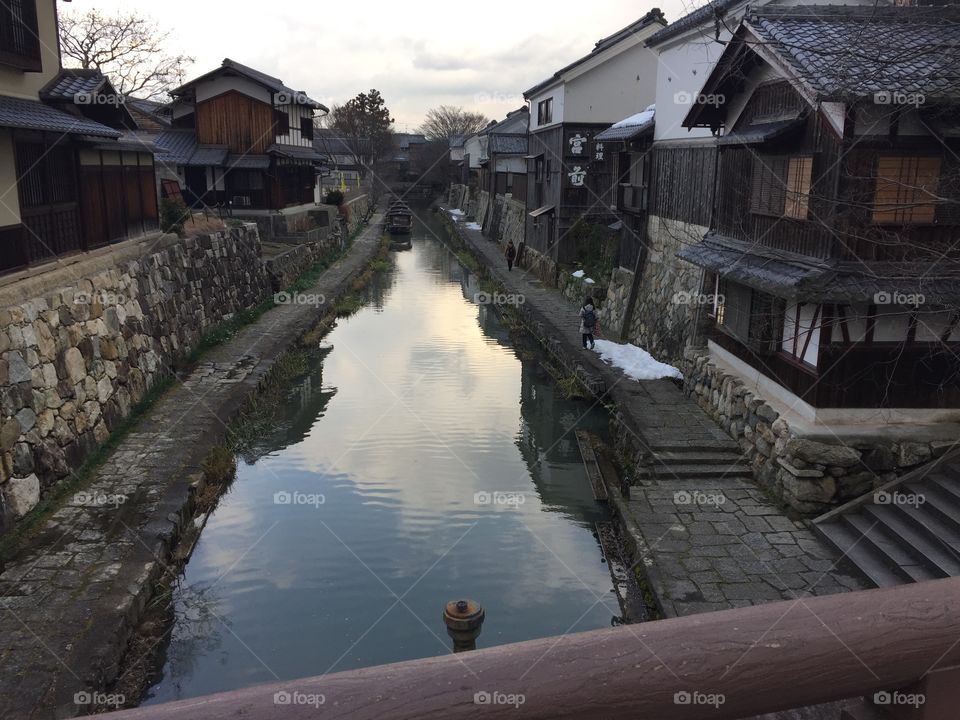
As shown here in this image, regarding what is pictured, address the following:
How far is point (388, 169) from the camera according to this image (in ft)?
338

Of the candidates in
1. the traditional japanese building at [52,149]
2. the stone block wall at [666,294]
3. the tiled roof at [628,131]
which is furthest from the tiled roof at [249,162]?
the stone block wall at [666,294]

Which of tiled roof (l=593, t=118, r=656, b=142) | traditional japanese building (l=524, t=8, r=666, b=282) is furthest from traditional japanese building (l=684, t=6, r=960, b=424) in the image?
traditional japanese building (l=524, t=8, r=666, b=282)

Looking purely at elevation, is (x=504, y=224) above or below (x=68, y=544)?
above

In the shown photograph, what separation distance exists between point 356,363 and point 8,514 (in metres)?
13.4

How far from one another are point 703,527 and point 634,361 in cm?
944

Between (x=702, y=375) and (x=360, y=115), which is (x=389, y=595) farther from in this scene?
(x=360, y=115)

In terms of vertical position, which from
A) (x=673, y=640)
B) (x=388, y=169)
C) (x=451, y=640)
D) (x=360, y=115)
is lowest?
(x=451, y=640)

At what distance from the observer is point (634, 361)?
66.5ft

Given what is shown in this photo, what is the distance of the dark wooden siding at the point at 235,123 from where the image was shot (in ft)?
113

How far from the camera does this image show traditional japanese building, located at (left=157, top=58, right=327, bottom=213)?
33.9 meters

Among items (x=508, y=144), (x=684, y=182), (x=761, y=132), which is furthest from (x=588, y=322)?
(x=508, y=144)

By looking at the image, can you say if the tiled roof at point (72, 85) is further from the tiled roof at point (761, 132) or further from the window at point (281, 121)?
the window at point (281, 121)

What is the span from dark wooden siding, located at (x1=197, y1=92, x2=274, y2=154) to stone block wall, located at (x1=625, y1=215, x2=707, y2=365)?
2063 cm

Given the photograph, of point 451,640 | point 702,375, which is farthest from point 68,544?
point 702,375
